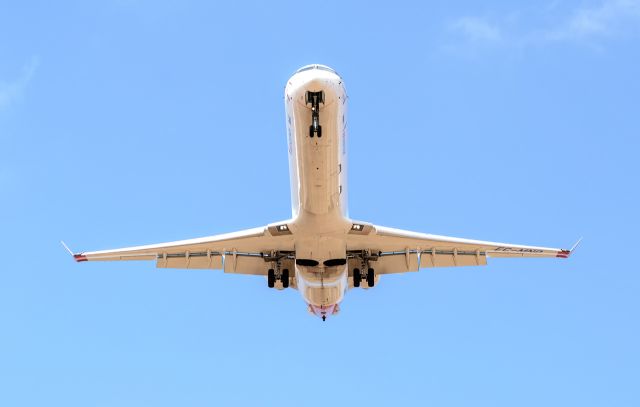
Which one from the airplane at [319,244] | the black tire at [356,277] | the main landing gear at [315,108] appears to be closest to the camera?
the main landing gear at [315,108]

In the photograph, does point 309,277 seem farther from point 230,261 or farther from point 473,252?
point 473,252

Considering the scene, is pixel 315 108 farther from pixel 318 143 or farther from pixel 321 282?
pixel 321 282

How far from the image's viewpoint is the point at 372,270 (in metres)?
39.2

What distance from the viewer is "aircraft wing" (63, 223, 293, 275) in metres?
38.2

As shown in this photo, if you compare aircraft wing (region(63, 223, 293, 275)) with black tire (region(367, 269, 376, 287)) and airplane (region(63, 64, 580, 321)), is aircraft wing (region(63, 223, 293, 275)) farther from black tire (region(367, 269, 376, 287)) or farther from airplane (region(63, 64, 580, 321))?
black tire (region(367, 269, 376, 287))

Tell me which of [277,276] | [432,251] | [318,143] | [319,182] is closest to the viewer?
[318,143]

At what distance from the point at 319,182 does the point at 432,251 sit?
880cm

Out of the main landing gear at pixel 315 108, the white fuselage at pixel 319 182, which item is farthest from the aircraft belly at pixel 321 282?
the main landing gear at pixel 315 108

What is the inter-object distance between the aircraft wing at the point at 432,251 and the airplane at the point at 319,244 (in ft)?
0.14

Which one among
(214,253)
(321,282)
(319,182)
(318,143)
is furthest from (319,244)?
(318,143)

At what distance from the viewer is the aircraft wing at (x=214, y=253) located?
38219 millimetres

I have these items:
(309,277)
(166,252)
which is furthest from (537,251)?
(166,252)

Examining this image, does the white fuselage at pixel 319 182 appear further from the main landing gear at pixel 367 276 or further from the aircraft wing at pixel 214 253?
the aircraft wing at pixel 214 253

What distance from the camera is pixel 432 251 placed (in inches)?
1577
